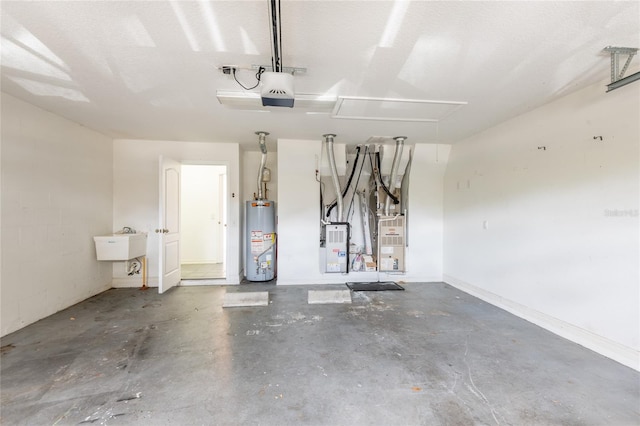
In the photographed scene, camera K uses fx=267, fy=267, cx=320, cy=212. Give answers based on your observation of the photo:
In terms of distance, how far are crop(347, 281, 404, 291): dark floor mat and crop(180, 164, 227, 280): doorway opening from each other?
3.28m

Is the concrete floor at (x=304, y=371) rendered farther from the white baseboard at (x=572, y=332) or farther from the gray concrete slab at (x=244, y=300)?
the gray concrete slab at (x=244, y=300)

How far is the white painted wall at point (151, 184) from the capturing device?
14.3 feet

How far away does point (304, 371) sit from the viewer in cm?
207

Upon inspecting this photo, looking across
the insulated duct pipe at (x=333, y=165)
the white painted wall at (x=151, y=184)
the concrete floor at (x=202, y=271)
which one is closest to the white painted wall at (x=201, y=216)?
the concrete floor at (x=202, y=271)

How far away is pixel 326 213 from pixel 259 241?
1.27m

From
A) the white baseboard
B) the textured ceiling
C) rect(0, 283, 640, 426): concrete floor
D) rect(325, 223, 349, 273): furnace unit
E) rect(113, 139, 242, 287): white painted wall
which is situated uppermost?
the textured ceiling

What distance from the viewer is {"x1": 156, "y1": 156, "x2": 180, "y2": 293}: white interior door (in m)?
3.84

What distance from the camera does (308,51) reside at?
1897 millimetres

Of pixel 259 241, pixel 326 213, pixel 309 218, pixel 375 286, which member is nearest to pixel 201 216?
pixel 259 241

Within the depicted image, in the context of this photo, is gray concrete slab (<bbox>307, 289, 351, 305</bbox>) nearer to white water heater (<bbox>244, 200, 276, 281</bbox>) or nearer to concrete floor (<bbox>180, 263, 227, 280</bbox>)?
white water heater (<bbox>244, 200, 276, 281</bbox>)

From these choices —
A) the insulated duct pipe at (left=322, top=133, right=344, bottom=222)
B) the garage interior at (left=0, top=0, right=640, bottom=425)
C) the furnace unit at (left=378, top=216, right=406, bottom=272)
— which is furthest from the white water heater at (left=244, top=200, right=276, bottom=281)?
the furnace unit at (left=378, top=216, right=406, bottom=272)

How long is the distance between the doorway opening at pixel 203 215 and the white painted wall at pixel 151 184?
162 cm

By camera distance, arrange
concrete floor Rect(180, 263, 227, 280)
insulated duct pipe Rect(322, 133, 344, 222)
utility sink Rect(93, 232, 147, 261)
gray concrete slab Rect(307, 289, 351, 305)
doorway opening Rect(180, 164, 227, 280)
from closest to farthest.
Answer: gray concrete slab Rect(307, 289, 351, 305) < utility sink Rect(93, 232, 147, 261) < insulated duct pipe Rect(322, 133, 344, 222) < concrete floor Rect(180, 263, 227, 280) < doorway opening Rect(180, 164, 227, 280)

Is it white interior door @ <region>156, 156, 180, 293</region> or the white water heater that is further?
the white water heater
